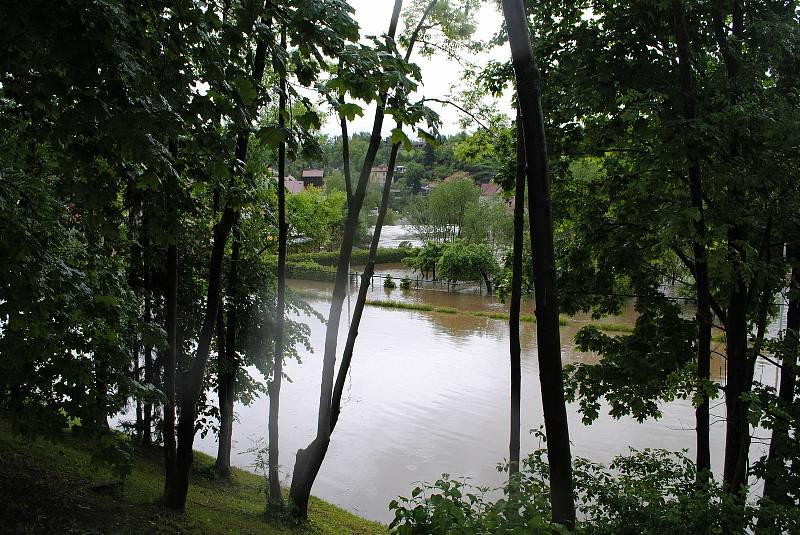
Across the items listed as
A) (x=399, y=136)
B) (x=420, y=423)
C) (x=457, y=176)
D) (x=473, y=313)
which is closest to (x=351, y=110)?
(x=399, y=136)

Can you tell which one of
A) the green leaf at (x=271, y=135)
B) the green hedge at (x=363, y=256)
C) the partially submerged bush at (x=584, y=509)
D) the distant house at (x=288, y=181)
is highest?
the distant house at (x=288, y=181)

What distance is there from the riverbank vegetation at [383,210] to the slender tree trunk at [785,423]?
0.10 feet

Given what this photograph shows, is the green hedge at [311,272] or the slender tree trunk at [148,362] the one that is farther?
the green hedge at [311,272]

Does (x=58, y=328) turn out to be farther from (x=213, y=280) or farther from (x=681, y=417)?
(x=681, y=417)

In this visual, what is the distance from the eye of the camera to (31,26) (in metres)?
2.57

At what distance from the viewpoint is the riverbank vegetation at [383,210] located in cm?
300

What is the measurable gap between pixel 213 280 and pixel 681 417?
10486 millimetres

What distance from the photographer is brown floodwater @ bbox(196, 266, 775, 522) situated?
1013 centimetres

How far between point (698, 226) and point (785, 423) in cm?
177

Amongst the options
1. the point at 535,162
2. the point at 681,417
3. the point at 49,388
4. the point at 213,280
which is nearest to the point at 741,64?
the point at 535,162

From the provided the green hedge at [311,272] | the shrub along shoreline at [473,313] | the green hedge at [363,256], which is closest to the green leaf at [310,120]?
the shrub along shoreline at [473,313]

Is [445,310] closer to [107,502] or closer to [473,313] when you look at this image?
[473,313]

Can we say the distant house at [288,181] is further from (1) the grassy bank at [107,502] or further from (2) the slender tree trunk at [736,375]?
(2) the slender tree trunk at [736,375]

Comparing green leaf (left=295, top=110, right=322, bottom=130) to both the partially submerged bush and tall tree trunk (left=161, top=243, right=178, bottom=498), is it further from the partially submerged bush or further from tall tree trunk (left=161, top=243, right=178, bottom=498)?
tall tree trunk (left=161, top=243, right=178, bottom=498)
